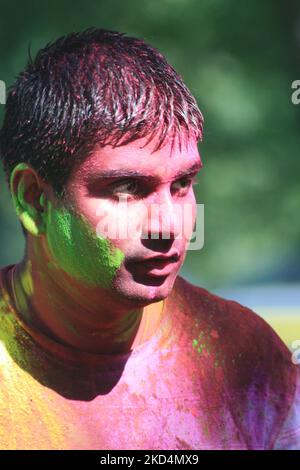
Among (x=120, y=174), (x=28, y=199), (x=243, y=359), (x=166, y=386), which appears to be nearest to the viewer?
(x=120, y=174)

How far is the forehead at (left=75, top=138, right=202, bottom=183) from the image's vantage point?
1.74m

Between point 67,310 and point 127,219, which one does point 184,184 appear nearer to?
point 127,219

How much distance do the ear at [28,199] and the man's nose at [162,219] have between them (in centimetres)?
22

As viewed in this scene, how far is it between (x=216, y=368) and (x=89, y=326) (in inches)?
13.2

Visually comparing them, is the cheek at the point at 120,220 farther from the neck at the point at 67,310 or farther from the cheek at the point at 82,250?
the neck at the point at 67,310

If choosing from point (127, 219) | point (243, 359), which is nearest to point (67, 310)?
point (127, 219)

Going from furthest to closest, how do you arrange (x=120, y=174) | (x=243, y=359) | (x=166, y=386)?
1. (x=243, y=359)
2. (x=166, y=386)
3. (x=120, y=174)

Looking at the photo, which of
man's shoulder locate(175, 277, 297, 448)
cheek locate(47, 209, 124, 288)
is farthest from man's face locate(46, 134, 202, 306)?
man's shoulder locate(175, 277, 297, 448)

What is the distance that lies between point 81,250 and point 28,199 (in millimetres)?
159

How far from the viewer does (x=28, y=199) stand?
186 centimetres

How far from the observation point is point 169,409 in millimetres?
1998

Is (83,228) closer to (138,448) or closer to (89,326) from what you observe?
(89,326)

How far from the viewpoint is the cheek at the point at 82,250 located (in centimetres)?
178

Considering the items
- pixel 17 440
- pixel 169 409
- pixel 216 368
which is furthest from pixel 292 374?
pixel 17 440
